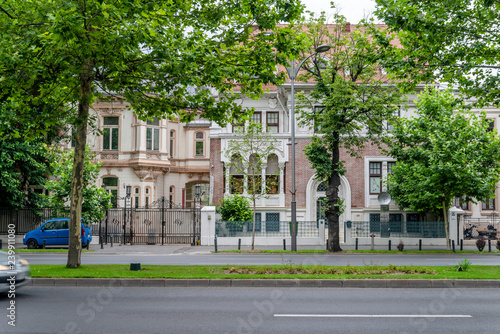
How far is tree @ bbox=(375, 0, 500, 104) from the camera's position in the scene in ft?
42.5

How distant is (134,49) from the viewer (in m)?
10.5

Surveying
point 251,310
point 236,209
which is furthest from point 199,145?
point 251,310

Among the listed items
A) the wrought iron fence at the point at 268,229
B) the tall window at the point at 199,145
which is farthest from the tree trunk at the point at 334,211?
the tall window at the point at 199,145

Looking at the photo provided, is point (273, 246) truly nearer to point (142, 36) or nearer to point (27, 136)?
point (27, 136)

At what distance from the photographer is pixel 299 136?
34.7m

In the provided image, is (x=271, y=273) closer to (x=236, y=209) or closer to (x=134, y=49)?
(x=134, y=49)

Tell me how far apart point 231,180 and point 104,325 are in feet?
77.0

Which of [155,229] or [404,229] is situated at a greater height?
[404,229]

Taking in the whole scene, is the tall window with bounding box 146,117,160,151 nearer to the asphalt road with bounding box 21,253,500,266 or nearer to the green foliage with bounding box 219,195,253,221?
the green foliage with bounding box 219,195,253,221

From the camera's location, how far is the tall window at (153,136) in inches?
1529

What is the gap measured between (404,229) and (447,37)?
61.5 ft

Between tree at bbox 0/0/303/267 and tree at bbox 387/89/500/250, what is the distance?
1481 cm

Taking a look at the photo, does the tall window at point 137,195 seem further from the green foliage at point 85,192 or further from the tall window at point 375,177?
the tall window at point 375,177

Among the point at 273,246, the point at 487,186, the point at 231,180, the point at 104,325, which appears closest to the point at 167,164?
the point at 231,180
